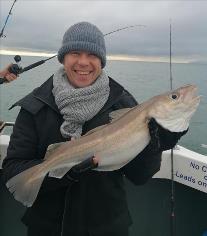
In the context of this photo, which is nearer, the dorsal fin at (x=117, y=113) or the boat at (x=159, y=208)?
the dorsal fin at (x=117, y=113)

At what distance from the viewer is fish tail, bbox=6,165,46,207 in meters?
3.11

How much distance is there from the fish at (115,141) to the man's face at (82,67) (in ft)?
1.26

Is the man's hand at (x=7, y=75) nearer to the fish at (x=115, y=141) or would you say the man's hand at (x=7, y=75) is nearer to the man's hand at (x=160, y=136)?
the fish at (x=115, y=141)

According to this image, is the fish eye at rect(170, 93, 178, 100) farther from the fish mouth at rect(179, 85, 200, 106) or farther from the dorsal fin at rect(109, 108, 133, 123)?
the dorsal fin at rect(109, 108, 133, 123)

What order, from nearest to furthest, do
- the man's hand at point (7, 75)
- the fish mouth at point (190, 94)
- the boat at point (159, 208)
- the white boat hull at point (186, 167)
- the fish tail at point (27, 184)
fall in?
1. the fish mouth at point (190, 94)
2. the fish tail at point (27, 184)
3. the white boat hull at point (186, 167)
4. the man's hand at point (7, 75)
5. the boat at point (159, 208)

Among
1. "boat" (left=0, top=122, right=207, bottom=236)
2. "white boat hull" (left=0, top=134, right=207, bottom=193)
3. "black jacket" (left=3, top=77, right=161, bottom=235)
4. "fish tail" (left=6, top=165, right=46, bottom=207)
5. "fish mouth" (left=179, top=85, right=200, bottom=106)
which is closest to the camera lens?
"fish mouth" (left=179, top=85, right=200, bottom=106)

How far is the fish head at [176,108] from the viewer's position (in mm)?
2939

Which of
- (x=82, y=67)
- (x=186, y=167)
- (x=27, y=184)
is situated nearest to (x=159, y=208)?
(x=186, y=167)

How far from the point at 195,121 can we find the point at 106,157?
60.9 feet

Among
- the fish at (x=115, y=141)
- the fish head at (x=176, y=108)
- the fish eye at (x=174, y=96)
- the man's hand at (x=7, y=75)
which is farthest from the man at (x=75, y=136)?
the man's hand at (x=7, y=75)

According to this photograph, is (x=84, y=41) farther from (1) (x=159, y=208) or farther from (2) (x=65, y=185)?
(1) (x=159, y=208)

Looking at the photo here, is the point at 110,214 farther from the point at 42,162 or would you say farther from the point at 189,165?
the point at 189,165

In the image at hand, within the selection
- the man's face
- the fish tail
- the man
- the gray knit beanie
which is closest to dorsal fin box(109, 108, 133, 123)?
the man

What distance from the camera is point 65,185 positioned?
315cm
